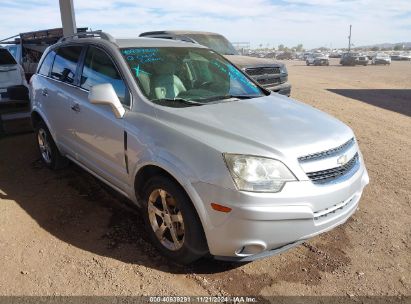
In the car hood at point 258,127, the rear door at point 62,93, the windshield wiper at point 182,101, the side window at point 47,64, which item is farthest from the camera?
→ the side window at point 47,64

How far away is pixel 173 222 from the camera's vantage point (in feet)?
10.2

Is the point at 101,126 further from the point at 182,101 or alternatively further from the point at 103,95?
the point at 182,101

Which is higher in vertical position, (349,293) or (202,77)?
(202,77)

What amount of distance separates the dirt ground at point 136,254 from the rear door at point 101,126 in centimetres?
52

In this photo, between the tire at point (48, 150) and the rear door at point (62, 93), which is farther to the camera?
the tire at point (48, 150)

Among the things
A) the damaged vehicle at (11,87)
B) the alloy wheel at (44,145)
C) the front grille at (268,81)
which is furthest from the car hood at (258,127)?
the damaged vehicle at (11,87)

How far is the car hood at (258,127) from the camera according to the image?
9.14 ft

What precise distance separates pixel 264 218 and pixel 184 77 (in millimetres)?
1809

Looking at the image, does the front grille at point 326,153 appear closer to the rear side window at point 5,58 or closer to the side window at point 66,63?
the side window at point 66,63

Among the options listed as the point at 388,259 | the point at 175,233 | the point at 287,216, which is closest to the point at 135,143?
the point at 175,233

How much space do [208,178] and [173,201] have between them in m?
0.51

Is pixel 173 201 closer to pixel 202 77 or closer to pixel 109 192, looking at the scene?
pixel 202 77

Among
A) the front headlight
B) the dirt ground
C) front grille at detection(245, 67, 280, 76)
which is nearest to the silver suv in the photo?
the front headlight

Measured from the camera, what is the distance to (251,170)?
2678 millimetres
